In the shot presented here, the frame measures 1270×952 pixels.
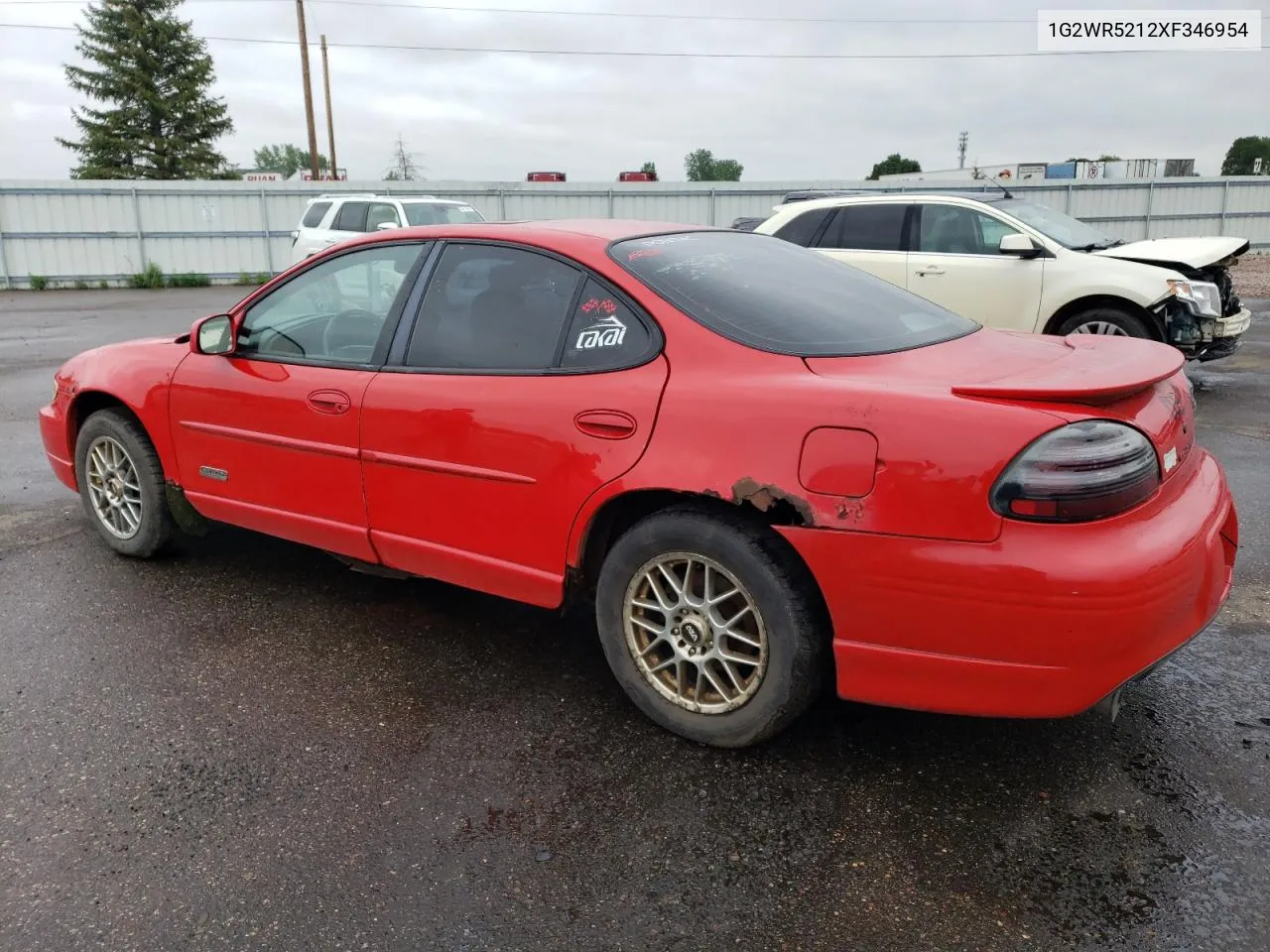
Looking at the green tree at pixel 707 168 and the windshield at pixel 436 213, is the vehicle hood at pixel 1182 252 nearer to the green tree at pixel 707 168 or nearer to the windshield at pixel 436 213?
the windshield at pixel 436 213

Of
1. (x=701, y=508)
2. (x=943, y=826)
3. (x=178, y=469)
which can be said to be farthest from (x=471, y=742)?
(x=178, y=469)

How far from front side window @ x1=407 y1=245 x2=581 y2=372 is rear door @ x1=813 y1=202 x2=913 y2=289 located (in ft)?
19.8

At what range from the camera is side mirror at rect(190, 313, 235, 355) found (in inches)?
161

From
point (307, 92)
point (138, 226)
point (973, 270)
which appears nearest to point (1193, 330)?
point (973, 270)

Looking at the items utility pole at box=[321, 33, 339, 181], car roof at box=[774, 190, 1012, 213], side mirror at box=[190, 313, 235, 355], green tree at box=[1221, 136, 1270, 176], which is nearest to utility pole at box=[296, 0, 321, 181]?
utility pole at box=[321, 33, 339, 181]

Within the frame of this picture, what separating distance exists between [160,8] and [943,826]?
5079 centimetres

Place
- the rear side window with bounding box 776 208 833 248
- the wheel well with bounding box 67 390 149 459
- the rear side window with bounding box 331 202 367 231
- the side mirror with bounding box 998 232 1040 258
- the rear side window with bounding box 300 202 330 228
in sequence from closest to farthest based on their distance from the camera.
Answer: the wheel well with bounding box 67 390 149 459, the side mirror with bounding box 998 232 1040 258, the rear side window with bounding box 776 208 833 248, the rear side window with bounding box 331 202 367 231, the rear side window with bounding box 300 202 330 228

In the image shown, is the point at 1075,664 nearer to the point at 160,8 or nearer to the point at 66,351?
the point at 66,351

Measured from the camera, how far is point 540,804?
2.74m

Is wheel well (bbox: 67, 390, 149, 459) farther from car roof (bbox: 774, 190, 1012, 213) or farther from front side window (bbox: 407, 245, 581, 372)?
car roof (bbox: 774, 190, 1012, 213)

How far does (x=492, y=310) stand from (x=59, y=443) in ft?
9.25

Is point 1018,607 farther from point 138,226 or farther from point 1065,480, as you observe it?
point 138,226

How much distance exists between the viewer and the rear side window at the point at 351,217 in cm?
1523

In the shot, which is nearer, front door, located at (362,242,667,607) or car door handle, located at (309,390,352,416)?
front door, located at (362,242,667,607)
